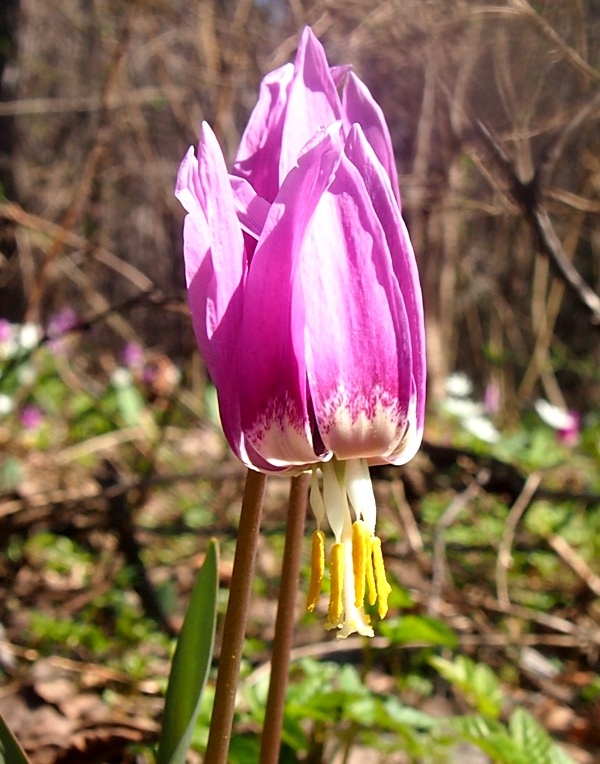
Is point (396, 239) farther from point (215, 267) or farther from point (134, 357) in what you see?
point (134, 357)

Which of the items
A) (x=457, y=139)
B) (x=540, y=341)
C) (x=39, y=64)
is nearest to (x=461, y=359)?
(x=540, y=341)

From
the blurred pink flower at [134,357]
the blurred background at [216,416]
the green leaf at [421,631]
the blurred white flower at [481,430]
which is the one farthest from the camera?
the blurred pink flower at [134,357]

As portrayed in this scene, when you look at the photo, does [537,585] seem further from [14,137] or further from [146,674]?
[14,137]

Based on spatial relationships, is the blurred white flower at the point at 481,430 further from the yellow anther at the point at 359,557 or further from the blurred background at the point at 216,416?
the yellow anther at the point at 359,557

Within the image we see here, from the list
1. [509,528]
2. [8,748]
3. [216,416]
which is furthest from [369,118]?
[216,416]

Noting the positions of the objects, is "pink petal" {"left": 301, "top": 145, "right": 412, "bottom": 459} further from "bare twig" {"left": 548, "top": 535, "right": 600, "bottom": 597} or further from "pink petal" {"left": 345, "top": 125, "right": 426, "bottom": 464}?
"bare twig" {"left": 548, "top": 535, "right": 600, "bottom": 597}

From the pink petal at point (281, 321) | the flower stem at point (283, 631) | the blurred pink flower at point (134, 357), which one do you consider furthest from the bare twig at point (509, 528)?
the blurred pink flower at point (134, 357)
